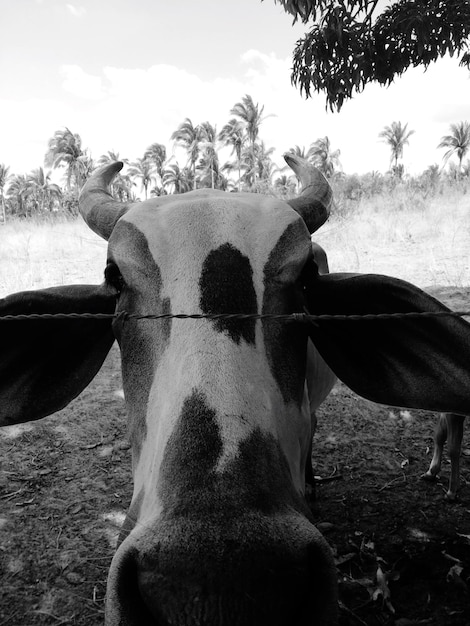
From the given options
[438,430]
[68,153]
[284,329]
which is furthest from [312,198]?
[68,153]

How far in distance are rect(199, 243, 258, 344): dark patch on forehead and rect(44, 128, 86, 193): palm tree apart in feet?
158

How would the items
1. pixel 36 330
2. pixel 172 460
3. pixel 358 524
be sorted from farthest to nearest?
pixel 358 524
pixel 36 330
pixel 172 460

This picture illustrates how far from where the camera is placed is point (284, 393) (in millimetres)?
1931

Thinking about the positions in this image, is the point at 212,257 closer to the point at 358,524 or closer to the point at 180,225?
the point at 180,225

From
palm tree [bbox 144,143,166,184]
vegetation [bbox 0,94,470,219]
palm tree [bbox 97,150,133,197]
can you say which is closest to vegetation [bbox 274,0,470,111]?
palm tree [bbox 97,150,133,197]

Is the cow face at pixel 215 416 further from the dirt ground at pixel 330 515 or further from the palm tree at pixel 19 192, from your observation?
the palm tree at pixel 19 192

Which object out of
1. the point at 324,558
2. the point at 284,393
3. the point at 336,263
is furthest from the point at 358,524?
the point at 336,263

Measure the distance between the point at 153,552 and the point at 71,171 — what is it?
167ft

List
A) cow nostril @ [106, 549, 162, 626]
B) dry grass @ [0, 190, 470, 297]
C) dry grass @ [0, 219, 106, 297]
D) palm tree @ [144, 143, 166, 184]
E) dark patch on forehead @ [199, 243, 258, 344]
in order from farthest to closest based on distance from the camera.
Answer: palm tree @ [144, 143, 166, 184], dry grass @ [0, 219, 106, 297], dry grass @ [0, 190, 470, 297], dark patch on forehead @ [199, 243, 258, 344], cow nostril @ [106, 549, 162, 626]

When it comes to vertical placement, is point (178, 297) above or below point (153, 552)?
above

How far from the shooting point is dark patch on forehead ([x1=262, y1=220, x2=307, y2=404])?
6.41 ft

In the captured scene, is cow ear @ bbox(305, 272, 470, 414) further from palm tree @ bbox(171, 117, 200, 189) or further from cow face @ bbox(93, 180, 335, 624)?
palm tree @ bbox(171, 117, 200, 189)

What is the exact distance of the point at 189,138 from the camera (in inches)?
2221

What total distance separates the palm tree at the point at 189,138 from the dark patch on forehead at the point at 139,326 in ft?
183
